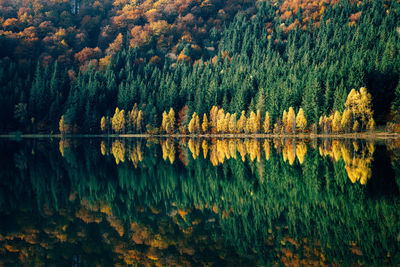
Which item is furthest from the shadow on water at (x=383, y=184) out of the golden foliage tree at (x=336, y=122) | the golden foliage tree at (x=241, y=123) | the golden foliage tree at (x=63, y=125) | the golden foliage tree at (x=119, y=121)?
the golden foliage tree at (x=63, y=125)

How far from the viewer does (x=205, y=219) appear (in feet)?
48.0

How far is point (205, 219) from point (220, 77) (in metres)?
128

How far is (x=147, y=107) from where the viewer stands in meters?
113

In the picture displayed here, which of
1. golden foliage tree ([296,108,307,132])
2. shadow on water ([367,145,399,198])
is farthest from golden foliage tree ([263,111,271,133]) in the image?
shadow on water ([367,145,399,198])

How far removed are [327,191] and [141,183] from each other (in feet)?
35.7

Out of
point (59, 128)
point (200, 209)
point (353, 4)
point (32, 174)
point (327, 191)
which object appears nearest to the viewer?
point (200, 209)

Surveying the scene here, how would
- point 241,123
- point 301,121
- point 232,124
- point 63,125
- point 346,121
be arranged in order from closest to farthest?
1. point 346,121
2. point 301,121
3. point 241,123
4. point 232,124
5. point 63,125

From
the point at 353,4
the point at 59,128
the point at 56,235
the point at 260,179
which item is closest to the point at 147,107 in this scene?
the point at 59,128

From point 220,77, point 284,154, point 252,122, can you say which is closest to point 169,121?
point 252,122

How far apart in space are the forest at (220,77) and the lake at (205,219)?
2588 inches

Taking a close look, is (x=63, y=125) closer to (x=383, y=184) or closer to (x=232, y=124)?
(x=232, y=124)

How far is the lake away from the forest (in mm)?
65725

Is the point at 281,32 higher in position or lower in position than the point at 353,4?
lower

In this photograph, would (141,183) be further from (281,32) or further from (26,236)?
(281,32)
